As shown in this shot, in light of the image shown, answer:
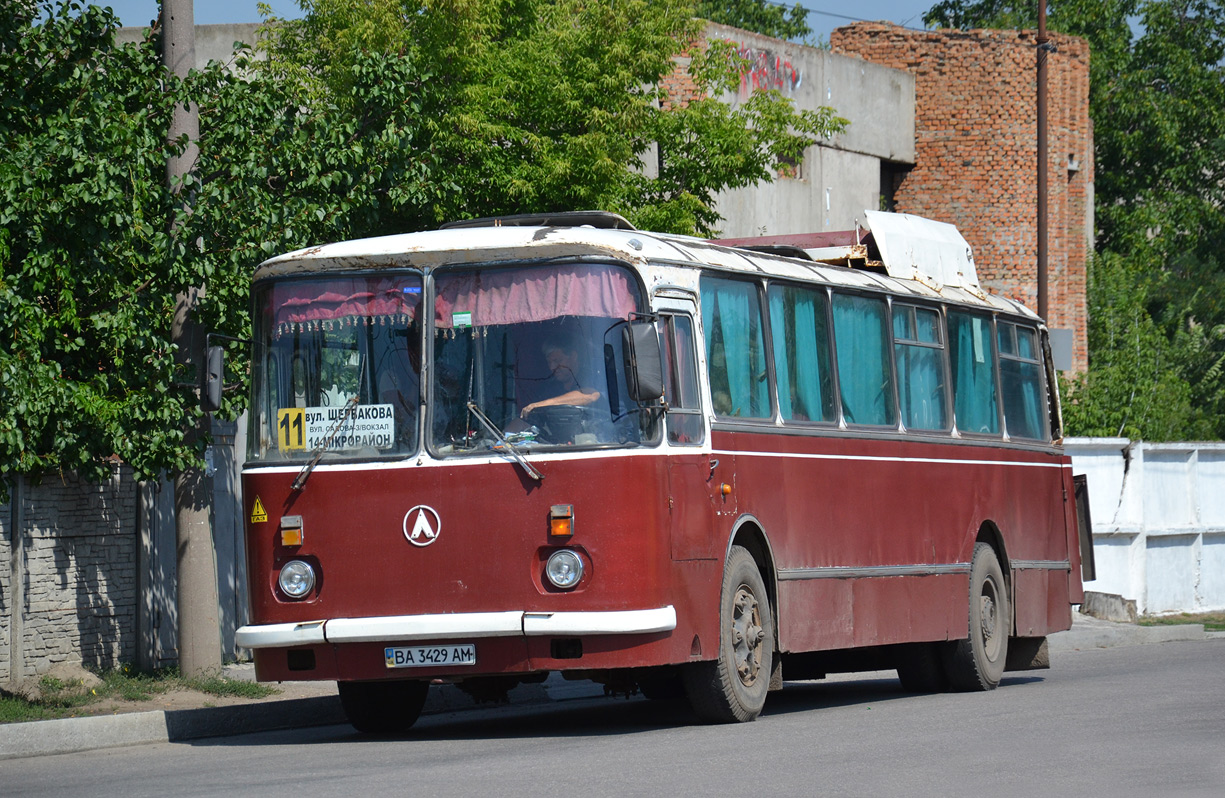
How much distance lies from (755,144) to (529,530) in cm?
1206

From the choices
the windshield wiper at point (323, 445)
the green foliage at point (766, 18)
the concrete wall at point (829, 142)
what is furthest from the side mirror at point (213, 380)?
the green foliage at point (766, 18)

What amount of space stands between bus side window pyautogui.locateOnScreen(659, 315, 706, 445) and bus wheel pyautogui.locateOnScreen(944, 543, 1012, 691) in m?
5.09

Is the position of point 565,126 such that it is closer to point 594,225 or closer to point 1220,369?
point 594,225

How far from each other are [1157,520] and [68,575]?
17741mm

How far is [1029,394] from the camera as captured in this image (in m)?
17.5

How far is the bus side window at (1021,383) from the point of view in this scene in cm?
1692

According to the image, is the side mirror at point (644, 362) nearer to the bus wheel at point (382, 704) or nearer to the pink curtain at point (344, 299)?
the pink curtain at point (344, 299)

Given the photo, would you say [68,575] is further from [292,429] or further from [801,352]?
[801,352]

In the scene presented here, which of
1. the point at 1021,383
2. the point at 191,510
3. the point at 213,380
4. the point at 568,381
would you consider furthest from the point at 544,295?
the point at 1021,383

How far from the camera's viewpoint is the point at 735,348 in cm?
1204

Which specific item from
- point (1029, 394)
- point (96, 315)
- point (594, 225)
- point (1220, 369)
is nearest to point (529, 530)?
point (594, 225)

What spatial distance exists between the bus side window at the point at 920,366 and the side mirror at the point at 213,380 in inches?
218

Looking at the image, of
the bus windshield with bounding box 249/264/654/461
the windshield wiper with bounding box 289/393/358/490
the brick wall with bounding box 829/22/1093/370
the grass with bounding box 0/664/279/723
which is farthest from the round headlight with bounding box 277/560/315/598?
the brick wall with bounding box 829/22/1093/370

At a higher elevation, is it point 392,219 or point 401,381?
point 392,219
